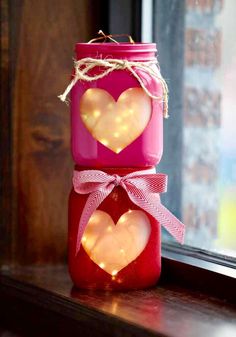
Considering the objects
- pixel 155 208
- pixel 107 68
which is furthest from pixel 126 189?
pixel 107 68

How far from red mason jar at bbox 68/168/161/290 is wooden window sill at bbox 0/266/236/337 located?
0.07ft

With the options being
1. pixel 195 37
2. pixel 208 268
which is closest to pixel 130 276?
pixel 208 268

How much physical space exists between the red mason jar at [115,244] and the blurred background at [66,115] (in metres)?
0.13

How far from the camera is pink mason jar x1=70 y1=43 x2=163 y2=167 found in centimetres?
104

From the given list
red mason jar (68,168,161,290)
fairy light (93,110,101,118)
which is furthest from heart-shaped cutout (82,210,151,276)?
fairy light (93,110,101,118)

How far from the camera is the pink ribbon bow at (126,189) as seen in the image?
104 cm

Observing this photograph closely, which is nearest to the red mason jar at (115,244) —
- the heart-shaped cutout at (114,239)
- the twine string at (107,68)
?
the heart-shaped cutout at (114,239)

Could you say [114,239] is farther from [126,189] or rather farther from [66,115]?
[66,115]

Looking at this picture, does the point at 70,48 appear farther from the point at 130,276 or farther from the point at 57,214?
the point at 130,276

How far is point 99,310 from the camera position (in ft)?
3.32

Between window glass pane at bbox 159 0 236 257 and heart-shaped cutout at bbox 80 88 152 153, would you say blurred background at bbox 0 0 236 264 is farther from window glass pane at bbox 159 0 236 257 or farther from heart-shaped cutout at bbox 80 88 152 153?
heart-shaped cutout at bbox 80 88 152 153

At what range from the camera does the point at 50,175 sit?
1.24m

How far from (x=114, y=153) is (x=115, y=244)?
0.38 feet

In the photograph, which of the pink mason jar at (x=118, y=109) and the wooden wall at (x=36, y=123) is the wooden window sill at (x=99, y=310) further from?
the pink mason jar at (x=118, y=109)
